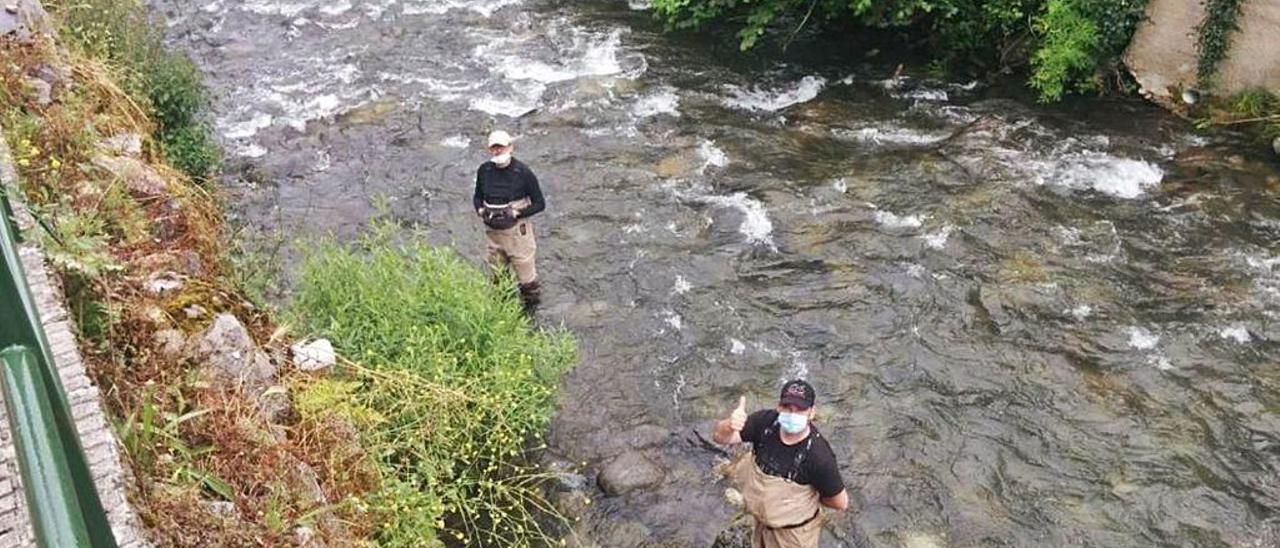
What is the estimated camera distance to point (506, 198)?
8664 millimetres

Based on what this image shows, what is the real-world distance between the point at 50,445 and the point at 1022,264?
954 centimetres

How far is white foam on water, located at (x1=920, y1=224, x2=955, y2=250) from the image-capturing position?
10.4 meters

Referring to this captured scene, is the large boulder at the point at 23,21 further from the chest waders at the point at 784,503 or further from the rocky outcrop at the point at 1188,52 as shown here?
the rocky outcrop at the point at 1188,52

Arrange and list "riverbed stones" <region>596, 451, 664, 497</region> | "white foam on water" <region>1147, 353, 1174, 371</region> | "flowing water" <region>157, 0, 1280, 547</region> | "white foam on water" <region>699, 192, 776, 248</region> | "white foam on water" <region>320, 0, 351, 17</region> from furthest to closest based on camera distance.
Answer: "white foam on water" <region>320, 0, 351, 17</region> → "white foam on water" <region>699, 192, 776, 248</region> → "white foam on water" <region>1147, 353, 1174, 371</region> → "flowing water" <region>157, 0, 1280, 547</region> → "riverbed stones" <region>596, 451, 664, 497</region>

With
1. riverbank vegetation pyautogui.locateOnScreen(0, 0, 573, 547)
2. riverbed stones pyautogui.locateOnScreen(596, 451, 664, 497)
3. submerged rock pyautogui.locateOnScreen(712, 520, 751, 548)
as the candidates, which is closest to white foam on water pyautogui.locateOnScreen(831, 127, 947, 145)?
riverbank vegetation pyautogui.locateOnScreen(0, 0, 573, 547)

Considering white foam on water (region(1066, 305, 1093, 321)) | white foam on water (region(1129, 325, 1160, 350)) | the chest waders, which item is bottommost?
white foam on water (region(1129, 325, 1160, 350))

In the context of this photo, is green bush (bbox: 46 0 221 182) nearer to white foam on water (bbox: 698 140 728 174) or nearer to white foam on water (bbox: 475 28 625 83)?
white foam on water (bbox: 475 28 625 83)

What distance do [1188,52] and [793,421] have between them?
32.0ft

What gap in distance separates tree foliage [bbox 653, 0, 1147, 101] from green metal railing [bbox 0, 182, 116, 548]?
12156mm

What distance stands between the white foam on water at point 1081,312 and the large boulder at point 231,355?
6873 millimetres

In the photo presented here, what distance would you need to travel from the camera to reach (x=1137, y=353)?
8.91 meters

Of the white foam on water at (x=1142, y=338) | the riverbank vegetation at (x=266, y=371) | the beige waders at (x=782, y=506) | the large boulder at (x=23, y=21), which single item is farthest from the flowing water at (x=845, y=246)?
the large boulder at (x=23, y=21)

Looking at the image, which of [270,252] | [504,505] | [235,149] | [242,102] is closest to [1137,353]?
[504,505]

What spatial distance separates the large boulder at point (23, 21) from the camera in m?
9.65
